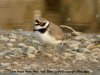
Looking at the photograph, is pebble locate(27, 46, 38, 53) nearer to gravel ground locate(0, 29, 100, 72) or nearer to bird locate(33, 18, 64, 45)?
gravel ground locate(0, 29, 100, 72)

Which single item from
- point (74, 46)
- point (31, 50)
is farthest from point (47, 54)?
point (74, 46)

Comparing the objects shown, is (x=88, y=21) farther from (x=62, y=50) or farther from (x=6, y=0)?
(x=62, y=50)

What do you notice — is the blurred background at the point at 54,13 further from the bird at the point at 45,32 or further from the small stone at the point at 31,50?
the bird at the point at 45,32

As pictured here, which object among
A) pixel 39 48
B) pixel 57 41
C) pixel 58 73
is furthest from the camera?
pixel 39 48

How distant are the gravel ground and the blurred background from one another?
196cm

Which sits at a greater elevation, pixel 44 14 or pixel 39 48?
pixel 39 48

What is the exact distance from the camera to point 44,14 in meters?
10.1

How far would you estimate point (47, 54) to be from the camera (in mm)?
6688

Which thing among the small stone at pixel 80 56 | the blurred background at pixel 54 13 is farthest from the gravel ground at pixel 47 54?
the blurred background at pixel 54 13

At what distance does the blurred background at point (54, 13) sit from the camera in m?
9.84

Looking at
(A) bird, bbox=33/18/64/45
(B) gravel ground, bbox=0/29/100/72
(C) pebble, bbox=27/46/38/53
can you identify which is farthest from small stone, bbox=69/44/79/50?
(A) bird, bbox=33/18/64/45

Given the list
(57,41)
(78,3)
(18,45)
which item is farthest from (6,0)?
(57,41)

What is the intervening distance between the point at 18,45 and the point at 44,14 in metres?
2.98

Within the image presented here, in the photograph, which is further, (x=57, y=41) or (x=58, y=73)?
(x=57, y=41)
